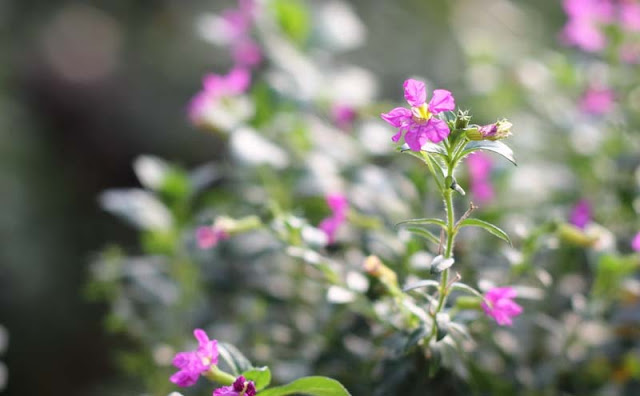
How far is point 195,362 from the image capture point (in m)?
0.73

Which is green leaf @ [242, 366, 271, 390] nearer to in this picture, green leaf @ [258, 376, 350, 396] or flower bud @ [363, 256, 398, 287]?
green leaf @ [258, 376, 350, 396]

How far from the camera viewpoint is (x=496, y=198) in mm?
1269

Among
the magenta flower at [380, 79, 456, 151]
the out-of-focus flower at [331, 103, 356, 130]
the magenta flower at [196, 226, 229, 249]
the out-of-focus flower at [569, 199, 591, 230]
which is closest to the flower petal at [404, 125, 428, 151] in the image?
the magenta flower at [380, 79, 456, 151]

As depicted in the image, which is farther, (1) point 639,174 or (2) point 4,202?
(2) point 4,202

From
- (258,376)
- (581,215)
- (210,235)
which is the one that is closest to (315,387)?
(258,376)

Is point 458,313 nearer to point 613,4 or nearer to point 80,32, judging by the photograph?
point 613,4

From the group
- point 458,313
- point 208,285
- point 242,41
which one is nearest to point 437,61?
point 242,41

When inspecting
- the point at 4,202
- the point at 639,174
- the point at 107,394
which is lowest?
the point at 639,174

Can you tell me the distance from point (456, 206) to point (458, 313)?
35 centimetres

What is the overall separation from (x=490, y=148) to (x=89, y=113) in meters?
2.80

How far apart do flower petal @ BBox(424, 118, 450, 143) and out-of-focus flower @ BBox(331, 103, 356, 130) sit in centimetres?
68

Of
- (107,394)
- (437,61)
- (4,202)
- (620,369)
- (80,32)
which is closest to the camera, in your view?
(620,369)

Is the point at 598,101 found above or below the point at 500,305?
above

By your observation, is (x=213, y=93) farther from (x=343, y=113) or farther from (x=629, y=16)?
(x=629, y=16)
